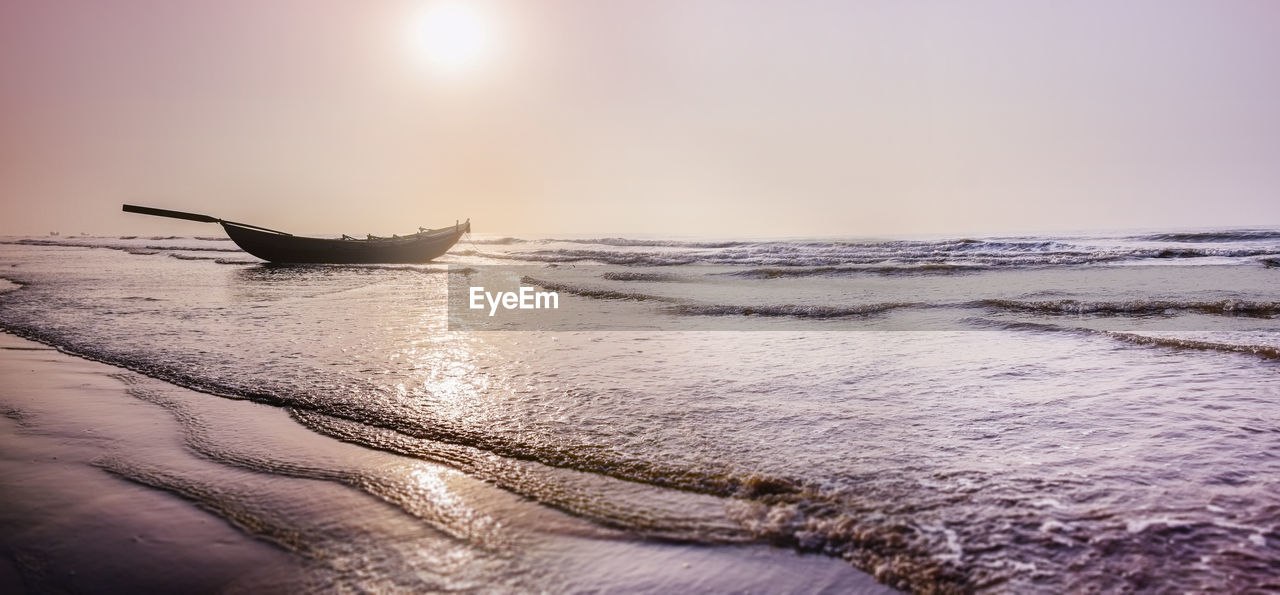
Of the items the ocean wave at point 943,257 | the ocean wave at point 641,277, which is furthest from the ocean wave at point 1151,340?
the ocean wave at point 943,257

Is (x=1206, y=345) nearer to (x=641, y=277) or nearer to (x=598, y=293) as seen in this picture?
(x=598, y=293)

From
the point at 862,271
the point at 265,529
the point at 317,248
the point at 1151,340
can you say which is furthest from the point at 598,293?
the point at 317,248

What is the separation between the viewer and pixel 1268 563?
2203mm

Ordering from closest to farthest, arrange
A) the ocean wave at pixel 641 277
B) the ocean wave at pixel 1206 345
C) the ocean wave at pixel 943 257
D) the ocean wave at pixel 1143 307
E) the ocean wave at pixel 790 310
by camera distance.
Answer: the ocean wave at pixel 1206 345 → the ocean wave at pixel 1143 307 → the ocean wave at pixel 790 310 → the ocean wave at pixel 641 277 → the ocean wave at pixel 943 257

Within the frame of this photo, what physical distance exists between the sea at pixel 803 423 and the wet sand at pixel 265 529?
1.7 inches

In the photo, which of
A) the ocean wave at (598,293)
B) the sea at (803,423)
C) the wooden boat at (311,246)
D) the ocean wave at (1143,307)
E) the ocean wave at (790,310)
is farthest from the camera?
the wooden boat at (311,246)

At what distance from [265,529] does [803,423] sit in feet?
9.26

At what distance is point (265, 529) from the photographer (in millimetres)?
2570

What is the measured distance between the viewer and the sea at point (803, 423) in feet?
7.82

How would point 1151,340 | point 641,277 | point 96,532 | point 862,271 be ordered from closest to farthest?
point 96,532 < point 1151,340 < point 641,277 < point 862,271

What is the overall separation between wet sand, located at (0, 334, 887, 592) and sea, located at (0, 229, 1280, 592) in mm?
44

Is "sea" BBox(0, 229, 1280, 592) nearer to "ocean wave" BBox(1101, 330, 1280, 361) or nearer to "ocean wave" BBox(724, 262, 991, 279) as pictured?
"ocean wave" BBox(1101, 330, 1280, 361)

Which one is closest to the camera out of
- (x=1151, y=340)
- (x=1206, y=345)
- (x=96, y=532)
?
(x=96, y=532)

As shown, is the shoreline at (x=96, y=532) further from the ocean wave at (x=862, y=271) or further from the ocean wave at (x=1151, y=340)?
the ocean wave at (x=862, y=271)
